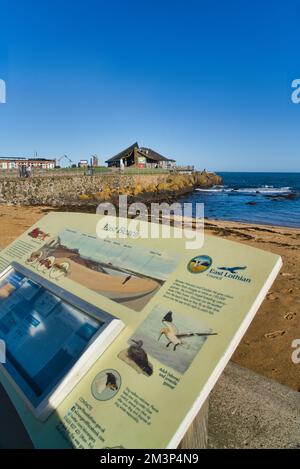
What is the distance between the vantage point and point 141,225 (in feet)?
11.7

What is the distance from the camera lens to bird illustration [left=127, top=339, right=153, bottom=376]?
2.19 meters

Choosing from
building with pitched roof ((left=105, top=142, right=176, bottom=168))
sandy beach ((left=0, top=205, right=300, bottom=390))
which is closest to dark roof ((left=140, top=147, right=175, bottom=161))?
building with pitched roof ((left=105, top=142, right=176, bottom=168))

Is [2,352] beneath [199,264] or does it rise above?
beneath

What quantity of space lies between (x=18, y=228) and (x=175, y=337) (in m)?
12.6

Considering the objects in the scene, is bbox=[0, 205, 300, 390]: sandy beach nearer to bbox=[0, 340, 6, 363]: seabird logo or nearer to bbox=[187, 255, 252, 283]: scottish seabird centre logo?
bbox=[187, 255, 252, 283]: scottish seabird centre logo

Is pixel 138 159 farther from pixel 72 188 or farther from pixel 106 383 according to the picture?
pixel 106 383

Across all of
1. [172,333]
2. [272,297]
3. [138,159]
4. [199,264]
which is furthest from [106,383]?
[138,159]

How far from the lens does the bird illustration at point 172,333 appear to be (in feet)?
7.34

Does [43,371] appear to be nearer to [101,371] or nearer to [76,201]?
[101,371]

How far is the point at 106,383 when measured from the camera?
7.34 ft

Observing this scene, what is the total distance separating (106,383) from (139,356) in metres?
0.29

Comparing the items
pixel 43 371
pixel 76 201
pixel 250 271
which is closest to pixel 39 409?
pixel 43 371

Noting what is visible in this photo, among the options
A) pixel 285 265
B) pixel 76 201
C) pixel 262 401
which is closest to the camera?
pixel 262 401

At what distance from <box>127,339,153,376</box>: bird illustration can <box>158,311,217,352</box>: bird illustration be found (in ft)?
0.59
